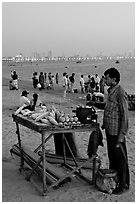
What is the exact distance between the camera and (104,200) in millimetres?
4773

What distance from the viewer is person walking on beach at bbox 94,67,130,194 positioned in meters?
4.81

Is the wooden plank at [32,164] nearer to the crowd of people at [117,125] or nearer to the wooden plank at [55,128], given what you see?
the wooden plank at [55,128]

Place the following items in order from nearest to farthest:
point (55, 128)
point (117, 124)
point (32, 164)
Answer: point (55, 128) < point (117, 124) < point (32, 164)

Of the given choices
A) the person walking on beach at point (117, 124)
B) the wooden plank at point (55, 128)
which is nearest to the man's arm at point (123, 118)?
the person walking on beach at point (117, 124)

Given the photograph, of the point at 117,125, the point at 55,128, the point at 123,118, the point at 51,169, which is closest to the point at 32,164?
the point at 51,169

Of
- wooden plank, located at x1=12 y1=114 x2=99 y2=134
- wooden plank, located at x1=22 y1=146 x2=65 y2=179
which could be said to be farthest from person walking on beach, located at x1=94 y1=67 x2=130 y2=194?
wooden plank, located at x1=22 y1=146 x2=65 y2=179

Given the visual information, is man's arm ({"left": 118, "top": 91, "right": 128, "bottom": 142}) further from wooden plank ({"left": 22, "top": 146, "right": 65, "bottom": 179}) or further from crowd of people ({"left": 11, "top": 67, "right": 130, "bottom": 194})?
wooden plank ({"left": 22, "top": 146, "right": 65, "bottom": 179})

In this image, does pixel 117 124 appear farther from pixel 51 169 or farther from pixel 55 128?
pixel 51 169

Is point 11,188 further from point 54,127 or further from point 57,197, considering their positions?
point 54,127

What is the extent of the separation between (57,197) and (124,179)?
109 cm

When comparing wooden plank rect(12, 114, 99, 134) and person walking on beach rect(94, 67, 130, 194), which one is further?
person walking on beach rect(94, 67, 130, 194)

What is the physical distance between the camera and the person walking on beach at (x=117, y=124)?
481cm

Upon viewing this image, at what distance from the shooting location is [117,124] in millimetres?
4887

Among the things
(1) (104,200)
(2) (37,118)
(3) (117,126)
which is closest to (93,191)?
(1) (104,200)
